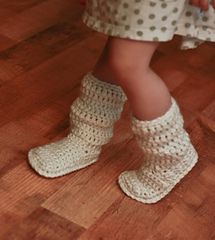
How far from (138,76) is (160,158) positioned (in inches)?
6.4

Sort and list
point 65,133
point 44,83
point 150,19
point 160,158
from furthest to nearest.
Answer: point 44,83 → point 65,133 → point 160,158 → point 150,19

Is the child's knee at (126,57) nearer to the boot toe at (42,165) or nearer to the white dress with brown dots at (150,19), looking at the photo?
the white dress with brown dots at (150,19)

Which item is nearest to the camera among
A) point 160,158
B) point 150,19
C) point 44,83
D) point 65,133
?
point 150,19

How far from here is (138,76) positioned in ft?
2.97

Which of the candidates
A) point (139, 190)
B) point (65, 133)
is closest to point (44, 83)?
point (65, 133)

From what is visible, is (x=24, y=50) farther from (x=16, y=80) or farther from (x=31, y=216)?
(x=31, y=216)

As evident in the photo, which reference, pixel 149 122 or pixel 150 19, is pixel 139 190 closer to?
pixel 149 122

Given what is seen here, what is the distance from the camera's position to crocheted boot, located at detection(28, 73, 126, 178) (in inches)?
40.7

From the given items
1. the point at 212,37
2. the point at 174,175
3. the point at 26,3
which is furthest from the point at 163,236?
the point at 26,3

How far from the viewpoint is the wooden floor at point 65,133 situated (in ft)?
3.14

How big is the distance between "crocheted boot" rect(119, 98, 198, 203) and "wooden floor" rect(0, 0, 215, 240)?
2 centimetres

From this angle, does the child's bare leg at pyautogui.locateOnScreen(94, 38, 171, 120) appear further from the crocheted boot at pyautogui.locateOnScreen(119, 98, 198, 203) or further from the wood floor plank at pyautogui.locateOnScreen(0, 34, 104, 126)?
the wood floor plank at pyautogui.locateOnScreen(0, 34, 104, 126)

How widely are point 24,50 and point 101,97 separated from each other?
1.59 ft

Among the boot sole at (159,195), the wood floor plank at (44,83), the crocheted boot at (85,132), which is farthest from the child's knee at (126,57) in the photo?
the wood floor plank at (44,83)
